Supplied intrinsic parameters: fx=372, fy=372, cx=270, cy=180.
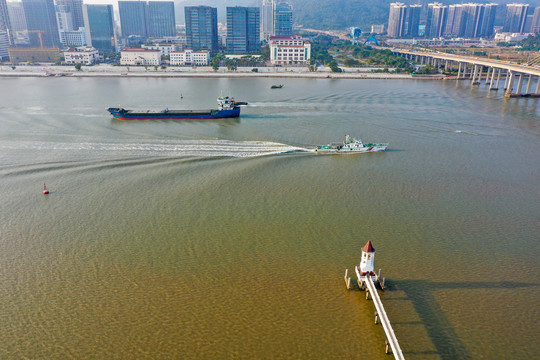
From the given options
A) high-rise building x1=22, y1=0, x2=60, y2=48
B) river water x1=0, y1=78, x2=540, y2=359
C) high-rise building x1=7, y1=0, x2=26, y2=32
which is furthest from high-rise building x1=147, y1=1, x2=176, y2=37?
river water x1=0, y1=78, x2=540, y2=359

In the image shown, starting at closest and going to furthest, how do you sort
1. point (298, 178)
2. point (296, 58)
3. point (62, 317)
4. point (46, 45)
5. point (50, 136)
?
point (62, 317) < point (298, 178) < point (50, 136) < point (296, 58) < point (46, 45)

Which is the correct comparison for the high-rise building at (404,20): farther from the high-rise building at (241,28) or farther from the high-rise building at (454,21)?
the high-rise building at (241,28)

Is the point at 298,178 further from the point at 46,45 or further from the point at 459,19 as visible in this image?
the point at 459,19

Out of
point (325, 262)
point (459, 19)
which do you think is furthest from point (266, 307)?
point (459, 19)

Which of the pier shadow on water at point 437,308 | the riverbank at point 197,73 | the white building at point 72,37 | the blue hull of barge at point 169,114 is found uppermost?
the white building at point 72,37

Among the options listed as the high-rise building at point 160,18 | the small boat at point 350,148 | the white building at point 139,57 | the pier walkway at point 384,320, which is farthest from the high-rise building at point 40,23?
the pier walkway at point 384,320
